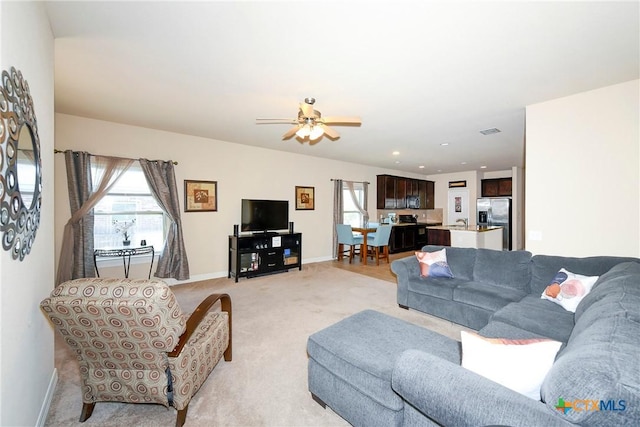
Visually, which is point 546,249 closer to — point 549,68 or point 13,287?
point 549,68

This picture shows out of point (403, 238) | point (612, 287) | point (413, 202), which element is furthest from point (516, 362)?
point (413, 202)

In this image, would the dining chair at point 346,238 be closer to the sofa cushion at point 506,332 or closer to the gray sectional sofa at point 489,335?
the gray sectional sofa at point 489,335

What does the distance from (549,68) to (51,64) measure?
4.09 m

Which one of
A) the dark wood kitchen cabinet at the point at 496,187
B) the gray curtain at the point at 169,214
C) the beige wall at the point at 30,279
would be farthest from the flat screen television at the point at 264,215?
the dark wood kitchen cabinet at the point at 496,187

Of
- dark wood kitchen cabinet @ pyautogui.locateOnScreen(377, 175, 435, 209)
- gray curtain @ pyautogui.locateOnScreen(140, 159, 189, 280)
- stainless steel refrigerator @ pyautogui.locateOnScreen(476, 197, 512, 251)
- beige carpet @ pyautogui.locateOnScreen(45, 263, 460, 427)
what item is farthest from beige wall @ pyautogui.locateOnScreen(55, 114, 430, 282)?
stainless steel refrigerator @ pyautogui.locateOnScreen(476, 197, 512, 251)

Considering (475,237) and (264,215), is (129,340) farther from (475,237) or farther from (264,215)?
(475,237)

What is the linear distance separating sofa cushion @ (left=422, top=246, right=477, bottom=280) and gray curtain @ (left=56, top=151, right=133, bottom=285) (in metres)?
5.03

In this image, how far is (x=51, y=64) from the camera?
75.9 inches

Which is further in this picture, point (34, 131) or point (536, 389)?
point (34, 131)

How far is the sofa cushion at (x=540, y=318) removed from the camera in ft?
6.34

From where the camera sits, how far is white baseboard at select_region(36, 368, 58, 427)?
162cm

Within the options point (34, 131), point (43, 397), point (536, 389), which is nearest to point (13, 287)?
point (34, 131)

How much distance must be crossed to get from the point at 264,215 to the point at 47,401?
391 cm

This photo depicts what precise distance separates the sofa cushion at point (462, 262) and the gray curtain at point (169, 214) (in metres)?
4.21
